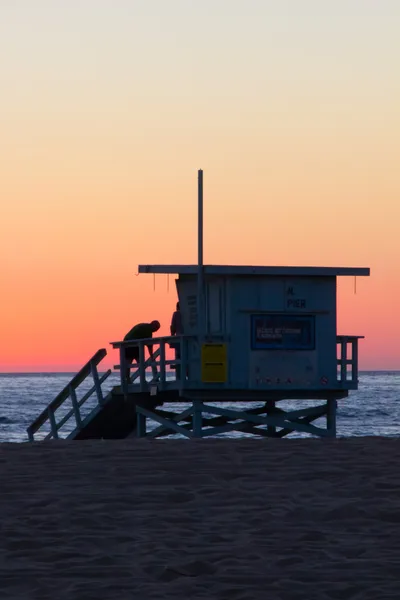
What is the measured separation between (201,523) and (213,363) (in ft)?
48.9

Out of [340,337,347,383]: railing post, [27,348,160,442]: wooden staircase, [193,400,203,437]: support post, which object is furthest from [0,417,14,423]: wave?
[340,337,347,383]: railing post

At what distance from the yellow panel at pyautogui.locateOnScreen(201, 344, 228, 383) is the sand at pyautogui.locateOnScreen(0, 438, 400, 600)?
991cm

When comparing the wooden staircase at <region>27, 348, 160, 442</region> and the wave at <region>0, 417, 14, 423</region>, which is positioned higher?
the wooden staircase at <region>27, 348, 160, 442</region>

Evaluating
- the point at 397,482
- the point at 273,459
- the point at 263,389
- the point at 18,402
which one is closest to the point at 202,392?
the point at 263,389

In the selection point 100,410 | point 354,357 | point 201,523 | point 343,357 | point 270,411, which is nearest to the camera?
point 201,523

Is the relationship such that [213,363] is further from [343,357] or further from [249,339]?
[343,357]

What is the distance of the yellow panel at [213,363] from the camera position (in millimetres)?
23734

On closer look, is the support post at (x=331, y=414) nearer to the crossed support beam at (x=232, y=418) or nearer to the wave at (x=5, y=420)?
the crossed support beam at (x=232, y=418)

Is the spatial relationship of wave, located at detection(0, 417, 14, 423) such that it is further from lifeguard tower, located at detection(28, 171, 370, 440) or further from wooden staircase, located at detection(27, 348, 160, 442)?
lifeguard tower, located at detection(28, 171, 370, 440)

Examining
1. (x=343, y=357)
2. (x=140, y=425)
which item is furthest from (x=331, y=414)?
(x=140, y=425)

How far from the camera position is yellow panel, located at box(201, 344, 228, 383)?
23734 mm

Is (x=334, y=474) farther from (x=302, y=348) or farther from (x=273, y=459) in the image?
(x=302, y=348)

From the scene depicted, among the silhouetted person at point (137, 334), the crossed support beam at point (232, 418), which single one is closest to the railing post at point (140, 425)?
the crossed support beam at point (232, 418)

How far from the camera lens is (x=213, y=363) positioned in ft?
78.2
